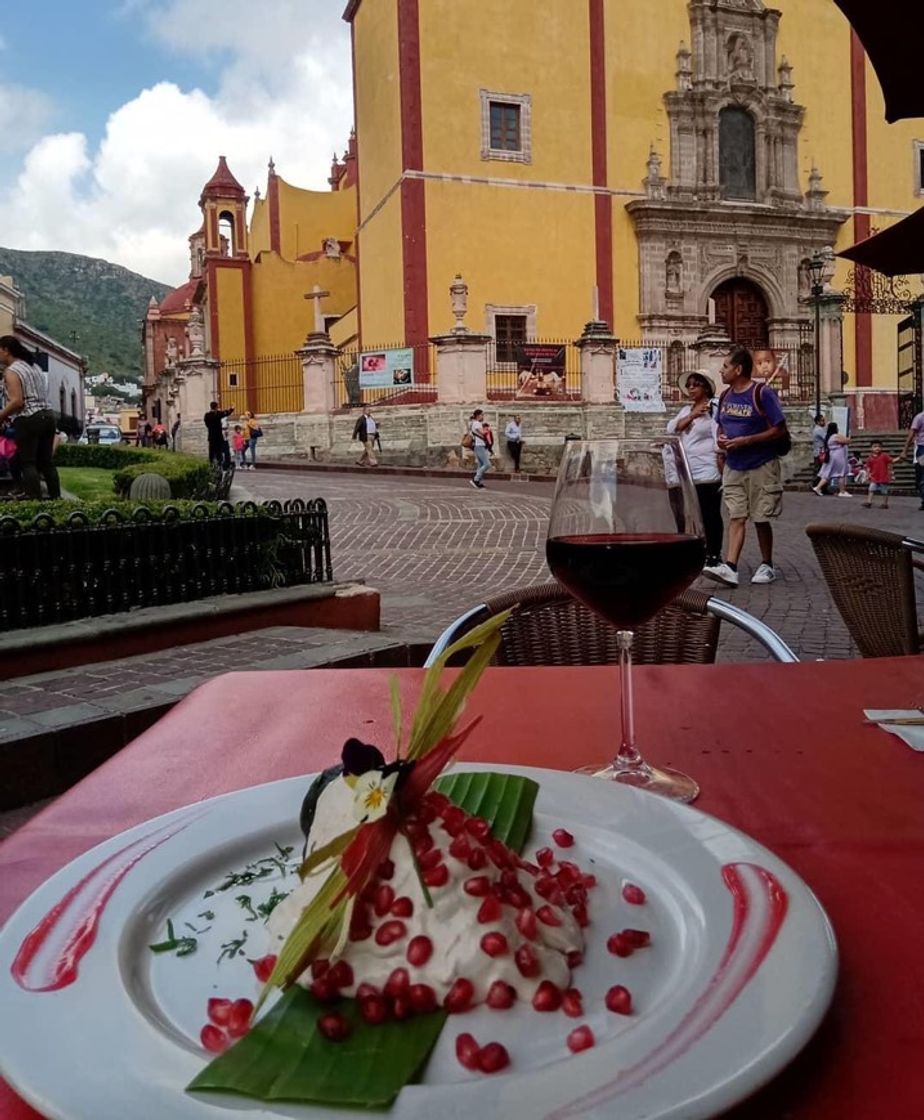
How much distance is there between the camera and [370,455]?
23641 mm

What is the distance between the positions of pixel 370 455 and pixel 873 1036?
23301mm

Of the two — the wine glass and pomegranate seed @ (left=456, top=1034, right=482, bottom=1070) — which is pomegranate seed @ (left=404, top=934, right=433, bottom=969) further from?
the wine glass

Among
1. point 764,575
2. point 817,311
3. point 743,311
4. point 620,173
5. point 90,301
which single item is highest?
point 90,301

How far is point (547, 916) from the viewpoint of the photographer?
0.69 meters

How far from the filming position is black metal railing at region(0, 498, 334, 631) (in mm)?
5180

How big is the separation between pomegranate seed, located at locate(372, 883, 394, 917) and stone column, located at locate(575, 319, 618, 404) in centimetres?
2440

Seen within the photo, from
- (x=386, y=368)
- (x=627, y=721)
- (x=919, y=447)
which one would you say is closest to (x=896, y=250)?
(x=627, y=721)

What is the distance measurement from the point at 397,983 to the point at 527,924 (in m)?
0.10

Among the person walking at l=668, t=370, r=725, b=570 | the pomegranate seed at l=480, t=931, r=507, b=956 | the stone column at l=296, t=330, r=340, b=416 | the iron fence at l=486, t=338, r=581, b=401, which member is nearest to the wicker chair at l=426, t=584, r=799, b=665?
the pomegranate seed at l=480, t=931, r=507, b=956

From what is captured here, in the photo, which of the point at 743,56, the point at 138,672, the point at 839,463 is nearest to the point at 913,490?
the point at 839,463

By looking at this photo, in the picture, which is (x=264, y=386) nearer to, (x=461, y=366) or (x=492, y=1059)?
(x=461, y=366)

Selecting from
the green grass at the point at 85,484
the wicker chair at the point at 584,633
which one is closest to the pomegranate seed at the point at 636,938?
the wicker chair at the point at 584,633

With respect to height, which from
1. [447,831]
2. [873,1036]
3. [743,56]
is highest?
[743,56]

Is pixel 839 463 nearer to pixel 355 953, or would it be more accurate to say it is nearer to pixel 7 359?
pixel 7 359
